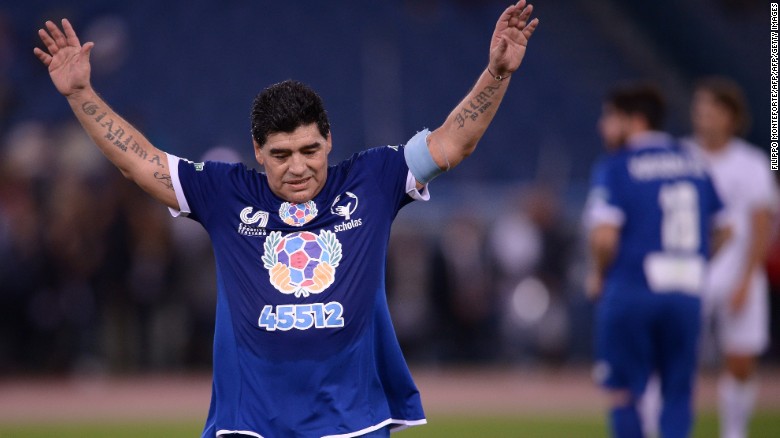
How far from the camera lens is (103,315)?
1559cm

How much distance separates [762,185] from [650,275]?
7.16 ft

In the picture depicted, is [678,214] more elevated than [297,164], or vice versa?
[678,214]

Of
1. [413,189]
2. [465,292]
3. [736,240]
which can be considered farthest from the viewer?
[465,292]

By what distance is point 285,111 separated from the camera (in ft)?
15.2

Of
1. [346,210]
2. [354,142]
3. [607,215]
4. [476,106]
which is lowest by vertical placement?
[346,210]

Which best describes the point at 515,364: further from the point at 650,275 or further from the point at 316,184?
the point at 316,184

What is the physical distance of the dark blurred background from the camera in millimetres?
15352

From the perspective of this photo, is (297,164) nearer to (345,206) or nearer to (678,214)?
(345,206)

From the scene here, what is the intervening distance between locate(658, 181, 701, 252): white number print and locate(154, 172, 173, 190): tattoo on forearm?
374cm

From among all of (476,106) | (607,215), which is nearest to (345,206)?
(476,106)

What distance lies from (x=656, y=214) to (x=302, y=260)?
3.51 metres

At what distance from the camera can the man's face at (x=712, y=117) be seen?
359 inches

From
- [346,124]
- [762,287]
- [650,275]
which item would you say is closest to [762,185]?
[762,287]

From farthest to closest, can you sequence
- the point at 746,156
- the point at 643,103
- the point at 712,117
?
the point at 746,156, the point at 712,117, the point at 643,103
